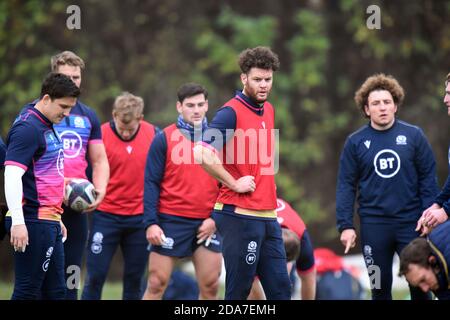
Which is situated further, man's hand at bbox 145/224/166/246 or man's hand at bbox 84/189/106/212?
man's hand at bbox 145/224/166/246

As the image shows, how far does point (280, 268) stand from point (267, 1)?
9.68 metres

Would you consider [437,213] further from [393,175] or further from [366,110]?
[366,110]

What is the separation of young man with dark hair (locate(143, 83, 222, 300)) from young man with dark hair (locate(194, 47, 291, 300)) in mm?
1118

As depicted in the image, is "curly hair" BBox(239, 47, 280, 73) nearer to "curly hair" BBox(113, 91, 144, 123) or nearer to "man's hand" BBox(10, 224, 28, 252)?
"curly hair" BBox(113, 91, 144, 123)

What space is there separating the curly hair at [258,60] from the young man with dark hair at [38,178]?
124 cm

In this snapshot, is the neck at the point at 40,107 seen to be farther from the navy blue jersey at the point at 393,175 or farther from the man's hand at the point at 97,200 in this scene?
A: the navy blue jersey at the point at 393,175

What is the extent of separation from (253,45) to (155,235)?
25.8ft

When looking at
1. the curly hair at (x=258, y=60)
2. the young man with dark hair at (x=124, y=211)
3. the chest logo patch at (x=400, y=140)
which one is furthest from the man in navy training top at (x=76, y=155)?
the chest logo patch at (x=400, y=140)

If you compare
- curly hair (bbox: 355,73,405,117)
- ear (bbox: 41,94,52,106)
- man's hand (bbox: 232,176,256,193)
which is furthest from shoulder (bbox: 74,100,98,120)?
curly hair (bbox: 355,73,405,117)

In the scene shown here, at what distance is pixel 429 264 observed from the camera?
14.8ft

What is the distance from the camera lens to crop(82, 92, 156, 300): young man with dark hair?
699 cm

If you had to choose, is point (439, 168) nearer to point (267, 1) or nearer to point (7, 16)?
point (267, 1)

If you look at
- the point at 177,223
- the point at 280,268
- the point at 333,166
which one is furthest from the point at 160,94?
the point at 280,268

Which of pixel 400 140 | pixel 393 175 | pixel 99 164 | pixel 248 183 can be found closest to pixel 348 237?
pixel 393 175
